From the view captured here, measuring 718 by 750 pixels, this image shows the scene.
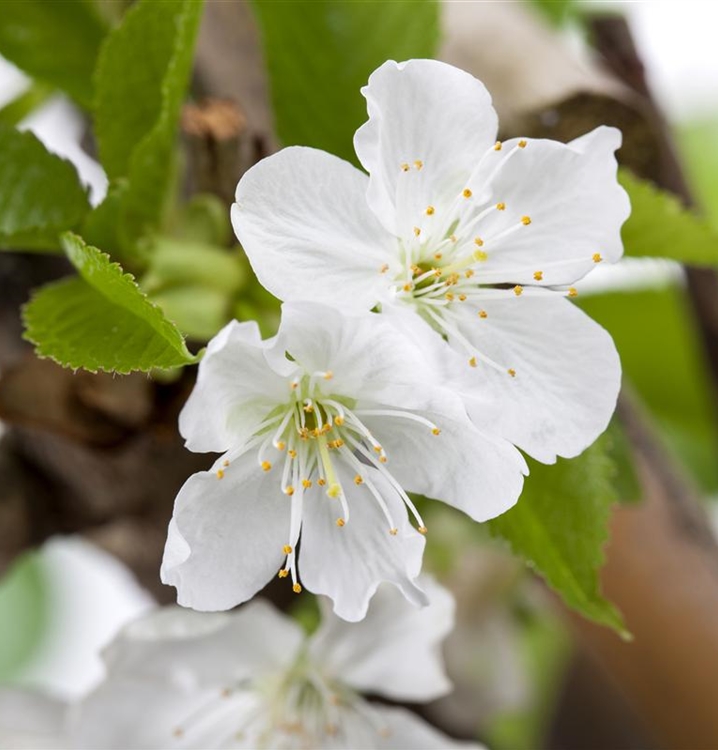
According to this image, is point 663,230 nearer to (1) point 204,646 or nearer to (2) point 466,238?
(2) point 466,238

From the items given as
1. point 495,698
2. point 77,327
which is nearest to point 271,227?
point 77,327

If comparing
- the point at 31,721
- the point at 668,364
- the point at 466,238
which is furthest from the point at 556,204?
the point at 668,364

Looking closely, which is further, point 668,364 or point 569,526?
point 668,364

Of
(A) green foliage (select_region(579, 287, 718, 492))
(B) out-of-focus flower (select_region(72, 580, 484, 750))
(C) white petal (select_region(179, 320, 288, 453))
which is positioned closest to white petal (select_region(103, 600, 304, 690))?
(B) out-of-focus flower (select_region(72, 580, 484, 750))

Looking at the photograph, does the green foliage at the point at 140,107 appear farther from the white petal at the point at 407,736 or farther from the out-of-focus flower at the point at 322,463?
the white petal at the point at 407,736

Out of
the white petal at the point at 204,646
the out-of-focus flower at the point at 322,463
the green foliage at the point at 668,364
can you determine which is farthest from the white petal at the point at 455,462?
the green foliage at the point at 668,364

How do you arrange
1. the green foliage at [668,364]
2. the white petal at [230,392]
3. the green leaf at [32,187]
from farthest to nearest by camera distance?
1. the green foliage at [668,364]
2. the green leaf at [32,187]
3. the white petal at [230,392]

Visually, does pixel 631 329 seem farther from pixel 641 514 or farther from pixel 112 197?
pixel 112 197
